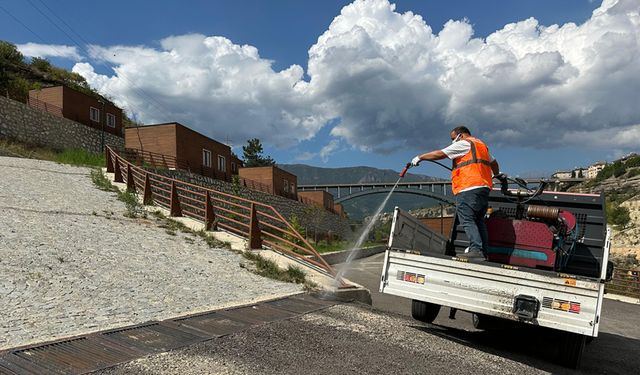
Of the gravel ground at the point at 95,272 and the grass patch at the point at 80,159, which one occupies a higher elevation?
the grass patch at the point at 80,159

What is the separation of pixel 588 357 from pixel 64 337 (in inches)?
258

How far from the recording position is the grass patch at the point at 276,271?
7992mm

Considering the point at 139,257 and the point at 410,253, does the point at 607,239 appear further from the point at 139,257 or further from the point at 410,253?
the point at 139,257

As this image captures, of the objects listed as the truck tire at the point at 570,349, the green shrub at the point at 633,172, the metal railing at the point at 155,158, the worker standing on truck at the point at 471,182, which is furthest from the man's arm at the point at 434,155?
the green shrub at the point at 633,172

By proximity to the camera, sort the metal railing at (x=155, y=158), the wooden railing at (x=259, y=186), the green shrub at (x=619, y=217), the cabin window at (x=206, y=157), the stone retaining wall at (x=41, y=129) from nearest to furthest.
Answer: the stone retaining wall at (x=41, y=129) → the metal railing at (x=155, y=158) → the cabin window at (x=206, y=157) → the wooden railing at (x=259, y=186) → the green shrub at (x=619, y=217)

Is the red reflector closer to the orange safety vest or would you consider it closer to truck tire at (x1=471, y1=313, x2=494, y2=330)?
the orange safety vest

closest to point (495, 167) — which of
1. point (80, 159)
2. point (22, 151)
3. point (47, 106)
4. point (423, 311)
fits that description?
point (423, 311)

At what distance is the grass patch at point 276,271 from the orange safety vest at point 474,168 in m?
3.61

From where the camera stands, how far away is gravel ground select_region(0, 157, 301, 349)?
4637 millimetres

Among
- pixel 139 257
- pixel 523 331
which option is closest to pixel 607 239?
pixel 523 331

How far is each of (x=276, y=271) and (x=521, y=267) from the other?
490 centimetres

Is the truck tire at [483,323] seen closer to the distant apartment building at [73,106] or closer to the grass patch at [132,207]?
the grass patch at [132,207]

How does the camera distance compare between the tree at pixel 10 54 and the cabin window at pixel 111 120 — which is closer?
the cabin window at pixel 111 120

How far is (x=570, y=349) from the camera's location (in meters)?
4.82
